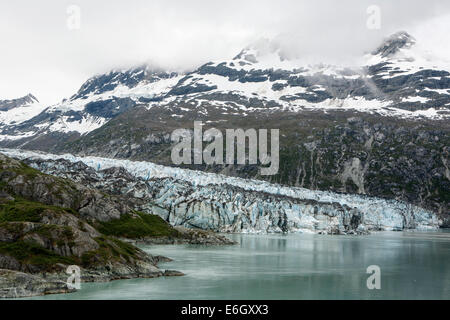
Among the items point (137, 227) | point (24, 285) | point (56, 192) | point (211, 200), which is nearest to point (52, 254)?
point (24, 285)

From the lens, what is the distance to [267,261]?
68188 millimetres

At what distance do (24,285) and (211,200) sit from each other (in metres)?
85.1

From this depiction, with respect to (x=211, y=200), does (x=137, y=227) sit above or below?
below

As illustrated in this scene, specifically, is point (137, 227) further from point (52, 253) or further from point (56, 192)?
point (52, 253)

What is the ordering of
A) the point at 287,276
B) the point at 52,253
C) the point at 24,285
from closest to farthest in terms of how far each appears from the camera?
the point at 24,285 → the point at 52,253 → the point at 287,276

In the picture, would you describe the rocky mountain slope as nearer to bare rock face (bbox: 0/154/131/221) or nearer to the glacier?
bare rock face (bbox: 0/154/131/221)

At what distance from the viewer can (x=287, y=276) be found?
2176 inches

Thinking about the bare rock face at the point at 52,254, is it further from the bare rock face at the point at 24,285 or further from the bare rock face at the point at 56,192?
the bare rock face at the point at 56,192

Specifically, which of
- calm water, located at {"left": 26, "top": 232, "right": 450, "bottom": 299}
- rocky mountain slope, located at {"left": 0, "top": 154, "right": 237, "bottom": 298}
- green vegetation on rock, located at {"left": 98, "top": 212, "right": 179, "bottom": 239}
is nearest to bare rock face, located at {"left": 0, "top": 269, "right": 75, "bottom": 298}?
rocky mountain slope, located at {"left": 0, "top": 154, "right": 237, "bottom": 298}

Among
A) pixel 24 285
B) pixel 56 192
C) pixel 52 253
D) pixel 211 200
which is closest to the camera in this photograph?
pixel 24 285

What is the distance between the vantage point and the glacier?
121250 millimetres

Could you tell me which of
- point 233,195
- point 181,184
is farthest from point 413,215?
point 181,184

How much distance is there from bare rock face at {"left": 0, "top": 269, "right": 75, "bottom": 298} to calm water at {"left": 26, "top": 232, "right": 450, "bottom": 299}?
1326 mm
